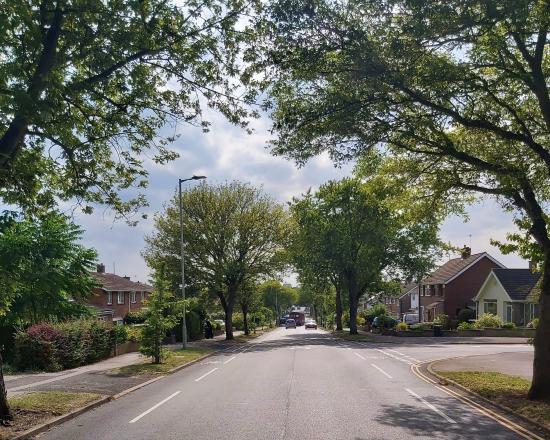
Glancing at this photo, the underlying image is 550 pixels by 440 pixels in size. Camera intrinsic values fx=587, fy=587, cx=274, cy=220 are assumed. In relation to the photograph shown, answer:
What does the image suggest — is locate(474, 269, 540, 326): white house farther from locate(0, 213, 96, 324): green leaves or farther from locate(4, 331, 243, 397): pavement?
locate(4, 331, 243, 397): pavement

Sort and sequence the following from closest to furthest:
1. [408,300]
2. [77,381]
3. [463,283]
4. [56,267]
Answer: [77,381] → [56,267] → [463,283] → [408,300]

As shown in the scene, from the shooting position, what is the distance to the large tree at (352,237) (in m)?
48.9

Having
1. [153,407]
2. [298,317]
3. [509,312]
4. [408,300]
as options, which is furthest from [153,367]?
[298,317]

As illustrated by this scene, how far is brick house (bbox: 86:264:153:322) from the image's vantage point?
54047 mm

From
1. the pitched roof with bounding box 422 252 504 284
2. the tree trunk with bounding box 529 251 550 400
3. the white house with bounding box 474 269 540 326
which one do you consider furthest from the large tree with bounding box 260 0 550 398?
the pitched roof with bounding box 422 252 504 284

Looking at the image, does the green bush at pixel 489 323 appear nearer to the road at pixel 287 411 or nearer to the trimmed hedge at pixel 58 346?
the road at pixel 287 411

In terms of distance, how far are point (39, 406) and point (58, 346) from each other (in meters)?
10.7

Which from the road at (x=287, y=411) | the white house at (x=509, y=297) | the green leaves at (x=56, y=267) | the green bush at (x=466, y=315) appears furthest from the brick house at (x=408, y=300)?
the road at (x=287, y=411)

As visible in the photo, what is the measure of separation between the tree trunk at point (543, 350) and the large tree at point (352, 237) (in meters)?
34.3

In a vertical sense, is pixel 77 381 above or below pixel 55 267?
below

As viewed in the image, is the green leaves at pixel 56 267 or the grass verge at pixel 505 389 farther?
the green leaves at pixel 56 267

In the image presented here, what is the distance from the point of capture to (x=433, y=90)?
1183cm

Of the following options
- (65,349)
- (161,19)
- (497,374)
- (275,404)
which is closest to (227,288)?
(65,349)

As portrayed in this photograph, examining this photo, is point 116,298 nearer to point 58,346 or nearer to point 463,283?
point 58,346
